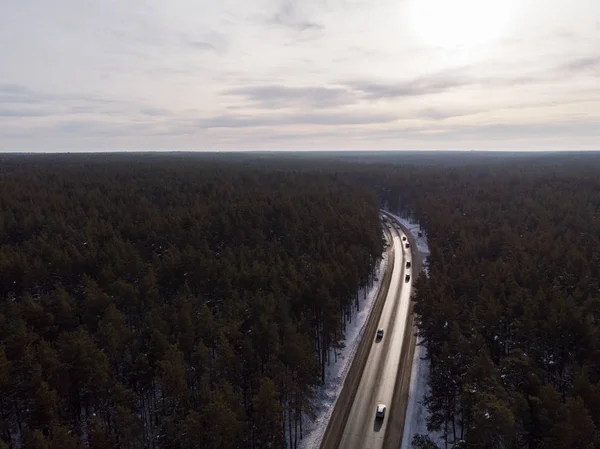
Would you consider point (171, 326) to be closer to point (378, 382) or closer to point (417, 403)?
point (378, 382)

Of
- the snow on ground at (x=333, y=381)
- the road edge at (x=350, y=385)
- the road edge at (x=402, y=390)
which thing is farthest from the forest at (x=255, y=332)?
the road edge at (x=350, y=385)

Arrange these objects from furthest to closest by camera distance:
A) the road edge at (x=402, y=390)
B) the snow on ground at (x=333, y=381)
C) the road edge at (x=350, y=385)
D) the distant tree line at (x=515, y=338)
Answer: the snow on ground at (x=333, y=381), the road edge at (x=350, y=385), the road edge at (x=402, y=390), the distant tree line at (x=515, y=338)

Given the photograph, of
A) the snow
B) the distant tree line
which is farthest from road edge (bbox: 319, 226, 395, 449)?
the distant tree line

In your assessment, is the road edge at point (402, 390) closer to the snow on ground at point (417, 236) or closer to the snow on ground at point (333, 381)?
the snow on ground at point (333, 381)

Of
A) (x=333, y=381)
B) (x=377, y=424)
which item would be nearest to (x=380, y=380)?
(x=333, y=381)

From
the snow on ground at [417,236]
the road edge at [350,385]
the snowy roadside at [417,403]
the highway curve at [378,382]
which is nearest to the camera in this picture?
the highway curve at [378,382]

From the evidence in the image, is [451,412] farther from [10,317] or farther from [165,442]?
[10,317]

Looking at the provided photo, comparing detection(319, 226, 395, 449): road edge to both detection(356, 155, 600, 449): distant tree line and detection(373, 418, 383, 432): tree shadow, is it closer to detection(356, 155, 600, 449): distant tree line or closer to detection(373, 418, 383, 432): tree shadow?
detection(373, 418, 383, 432): tree shadow
